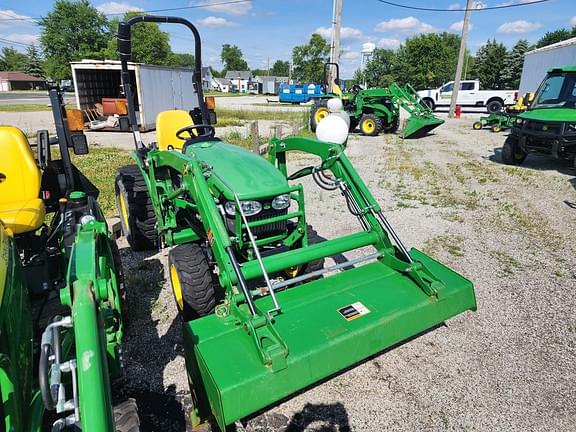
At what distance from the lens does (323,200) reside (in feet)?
21.9

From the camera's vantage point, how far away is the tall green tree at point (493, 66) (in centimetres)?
4441

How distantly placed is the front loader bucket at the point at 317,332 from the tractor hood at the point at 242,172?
2.69 feet

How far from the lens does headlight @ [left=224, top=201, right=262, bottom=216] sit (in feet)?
9.92

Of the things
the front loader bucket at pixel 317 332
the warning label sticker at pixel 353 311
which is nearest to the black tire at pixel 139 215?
the front loader bucket at pixel 317 332

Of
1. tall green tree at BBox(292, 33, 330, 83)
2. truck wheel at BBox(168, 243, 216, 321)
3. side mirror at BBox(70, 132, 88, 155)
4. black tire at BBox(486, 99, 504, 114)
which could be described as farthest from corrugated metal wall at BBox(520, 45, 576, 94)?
tall green tree at BBox(292, 33, 330, 83)

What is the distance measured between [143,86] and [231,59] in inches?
4436

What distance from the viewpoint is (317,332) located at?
2254 millimetres

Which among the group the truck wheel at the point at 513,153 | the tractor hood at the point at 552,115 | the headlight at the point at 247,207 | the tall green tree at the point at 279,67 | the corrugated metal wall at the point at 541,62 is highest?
the tall green tree at the point at 279,67

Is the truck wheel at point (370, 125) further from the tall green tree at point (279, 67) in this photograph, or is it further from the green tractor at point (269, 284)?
the tall green tree at point (279, 67)

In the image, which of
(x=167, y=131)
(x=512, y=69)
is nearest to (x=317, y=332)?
(x=167, y=131)

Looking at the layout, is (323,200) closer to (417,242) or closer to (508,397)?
(417,242)

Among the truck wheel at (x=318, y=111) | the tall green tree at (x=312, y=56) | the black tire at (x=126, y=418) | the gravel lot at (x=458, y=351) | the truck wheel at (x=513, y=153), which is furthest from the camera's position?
the tall green tree at (x=312, y=56)

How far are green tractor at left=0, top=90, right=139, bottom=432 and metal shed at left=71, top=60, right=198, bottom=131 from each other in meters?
11.5

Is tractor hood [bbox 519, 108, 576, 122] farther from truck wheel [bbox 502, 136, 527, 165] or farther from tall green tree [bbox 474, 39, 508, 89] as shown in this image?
tall green tree [bbox 474, 39, 508, 89]
